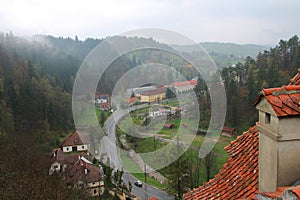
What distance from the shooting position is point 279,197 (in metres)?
2.29

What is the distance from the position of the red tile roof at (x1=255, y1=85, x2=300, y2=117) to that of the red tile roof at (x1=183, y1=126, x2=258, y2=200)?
1088mm

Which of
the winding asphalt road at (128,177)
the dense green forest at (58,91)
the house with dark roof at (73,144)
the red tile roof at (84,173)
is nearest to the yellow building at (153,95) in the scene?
the winding asphalt road at (128,177)

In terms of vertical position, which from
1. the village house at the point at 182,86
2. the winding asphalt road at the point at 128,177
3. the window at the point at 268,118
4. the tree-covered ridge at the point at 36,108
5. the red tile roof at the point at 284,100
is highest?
the village house at the point at 182,86

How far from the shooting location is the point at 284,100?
2.79 m

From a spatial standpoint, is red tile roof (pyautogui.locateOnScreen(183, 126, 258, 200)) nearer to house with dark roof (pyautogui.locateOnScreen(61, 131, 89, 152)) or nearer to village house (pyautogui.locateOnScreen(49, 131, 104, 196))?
village house (pyautogui.locateOnScreen(49, 131, 104, 196))

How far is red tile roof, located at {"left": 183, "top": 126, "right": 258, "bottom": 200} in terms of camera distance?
362 cm

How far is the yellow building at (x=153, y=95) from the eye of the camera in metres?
10.4

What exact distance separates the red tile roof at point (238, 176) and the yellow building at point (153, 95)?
5.87 meters

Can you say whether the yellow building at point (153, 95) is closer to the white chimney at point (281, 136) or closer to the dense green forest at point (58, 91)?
the white chimney at point (281, 136)

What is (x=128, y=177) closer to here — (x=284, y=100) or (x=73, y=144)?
(x=73, y=144)

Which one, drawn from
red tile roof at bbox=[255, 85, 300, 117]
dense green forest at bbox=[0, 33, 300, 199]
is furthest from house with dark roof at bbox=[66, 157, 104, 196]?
Answer: red tile roof at bbox=[255, 85, 300, 117]

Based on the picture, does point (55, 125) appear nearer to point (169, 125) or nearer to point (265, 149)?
point (169, 125)

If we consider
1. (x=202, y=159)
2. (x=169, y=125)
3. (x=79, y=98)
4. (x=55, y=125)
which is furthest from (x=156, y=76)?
(x=55, y=125)

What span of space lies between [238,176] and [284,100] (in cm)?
146
